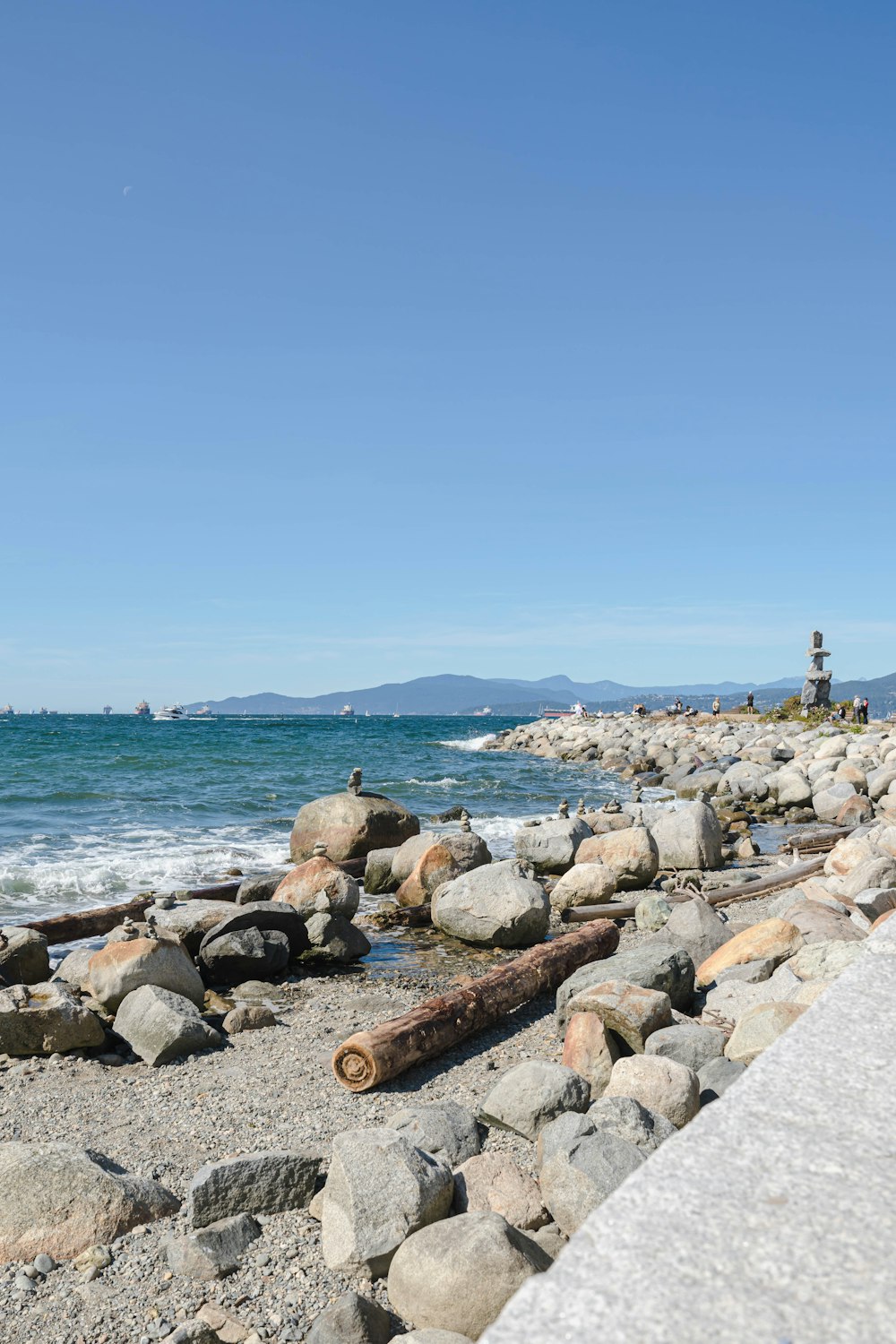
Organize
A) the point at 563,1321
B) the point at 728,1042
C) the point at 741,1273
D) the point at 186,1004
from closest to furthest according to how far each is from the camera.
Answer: the point at 563,1321, the point at 741,1273, the point at 728,1042, the point at 186,1004

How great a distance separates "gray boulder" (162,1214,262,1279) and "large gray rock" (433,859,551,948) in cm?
589

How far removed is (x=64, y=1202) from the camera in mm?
4102

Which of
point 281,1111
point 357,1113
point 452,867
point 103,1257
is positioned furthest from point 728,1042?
point 452,867

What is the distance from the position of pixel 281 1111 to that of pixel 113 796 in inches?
755

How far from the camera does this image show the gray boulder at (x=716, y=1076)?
512 cm

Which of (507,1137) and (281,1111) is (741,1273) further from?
(281,1111)

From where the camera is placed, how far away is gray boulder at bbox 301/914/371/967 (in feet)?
31.9

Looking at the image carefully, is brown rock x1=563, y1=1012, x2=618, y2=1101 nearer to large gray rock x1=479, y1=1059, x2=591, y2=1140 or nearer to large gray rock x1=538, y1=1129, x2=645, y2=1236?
large gray rock x1=479, y1=1059, x2=591, y2=1140

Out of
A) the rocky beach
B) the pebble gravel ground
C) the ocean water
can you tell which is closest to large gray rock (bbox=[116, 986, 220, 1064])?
the rocky beach

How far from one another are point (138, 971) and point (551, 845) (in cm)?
763

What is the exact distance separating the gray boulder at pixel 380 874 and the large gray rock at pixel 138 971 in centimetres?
537

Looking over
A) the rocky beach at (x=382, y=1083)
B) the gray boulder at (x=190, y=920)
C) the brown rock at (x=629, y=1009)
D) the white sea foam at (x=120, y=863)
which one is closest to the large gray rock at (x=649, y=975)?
the rocky beach at (x=382, y=1083)

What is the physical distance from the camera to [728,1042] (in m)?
5.58

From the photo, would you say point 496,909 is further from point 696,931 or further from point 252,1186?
point 252,1186
